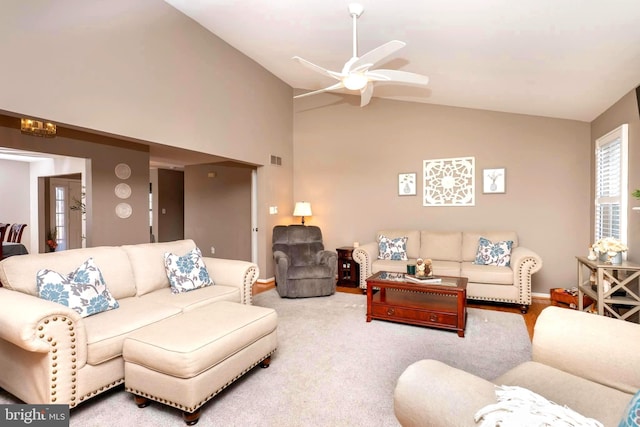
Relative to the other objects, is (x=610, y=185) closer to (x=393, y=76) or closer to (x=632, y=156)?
(x=632, y=156)

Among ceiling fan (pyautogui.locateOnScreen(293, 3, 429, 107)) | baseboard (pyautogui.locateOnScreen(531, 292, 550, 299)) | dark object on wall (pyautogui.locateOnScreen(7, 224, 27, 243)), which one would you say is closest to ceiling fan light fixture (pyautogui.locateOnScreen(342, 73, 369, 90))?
ceiling fan (pyautogui.locateOnScreen(293, 3, 429, 107))

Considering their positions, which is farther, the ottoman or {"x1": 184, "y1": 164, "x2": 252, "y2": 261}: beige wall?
{"x1": 184, "y1": 164, "x2": 252, "y2": 261}: beige wall

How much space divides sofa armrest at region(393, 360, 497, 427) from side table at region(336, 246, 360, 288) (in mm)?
4146

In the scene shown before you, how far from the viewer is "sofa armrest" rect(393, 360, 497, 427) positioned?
3.73 feet

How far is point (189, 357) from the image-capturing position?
6.26 ft

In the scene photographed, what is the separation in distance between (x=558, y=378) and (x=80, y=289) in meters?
2.93

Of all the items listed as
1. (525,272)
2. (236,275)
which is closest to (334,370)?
(236,275)

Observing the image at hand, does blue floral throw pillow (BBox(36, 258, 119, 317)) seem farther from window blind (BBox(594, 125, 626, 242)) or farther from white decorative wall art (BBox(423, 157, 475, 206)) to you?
window blind (BBox(594, 125, 626, 242))

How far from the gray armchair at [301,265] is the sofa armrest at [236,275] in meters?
1.22

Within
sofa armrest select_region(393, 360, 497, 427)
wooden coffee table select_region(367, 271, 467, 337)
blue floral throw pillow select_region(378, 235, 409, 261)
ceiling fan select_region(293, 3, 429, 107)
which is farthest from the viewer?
blue floral throw pillow select_region(378, 235, 409, 261)

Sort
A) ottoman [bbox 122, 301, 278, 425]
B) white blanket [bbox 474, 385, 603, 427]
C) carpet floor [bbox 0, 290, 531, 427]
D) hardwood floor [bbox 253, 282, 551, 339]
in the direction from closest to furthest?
white blanket [bbox 474, 385, 603, 427]
ottoman [bbox 122, 301, 278, 425]
carpet floor [bbox 0, 290, 531, 427]
hardwood floor [bbox 253, 282, 551, 339]

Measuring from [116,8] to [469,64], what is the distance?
3489 mm

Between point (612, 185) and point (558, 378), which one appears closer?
point (558, 378)

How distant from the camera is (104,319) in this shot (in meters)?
2.38
